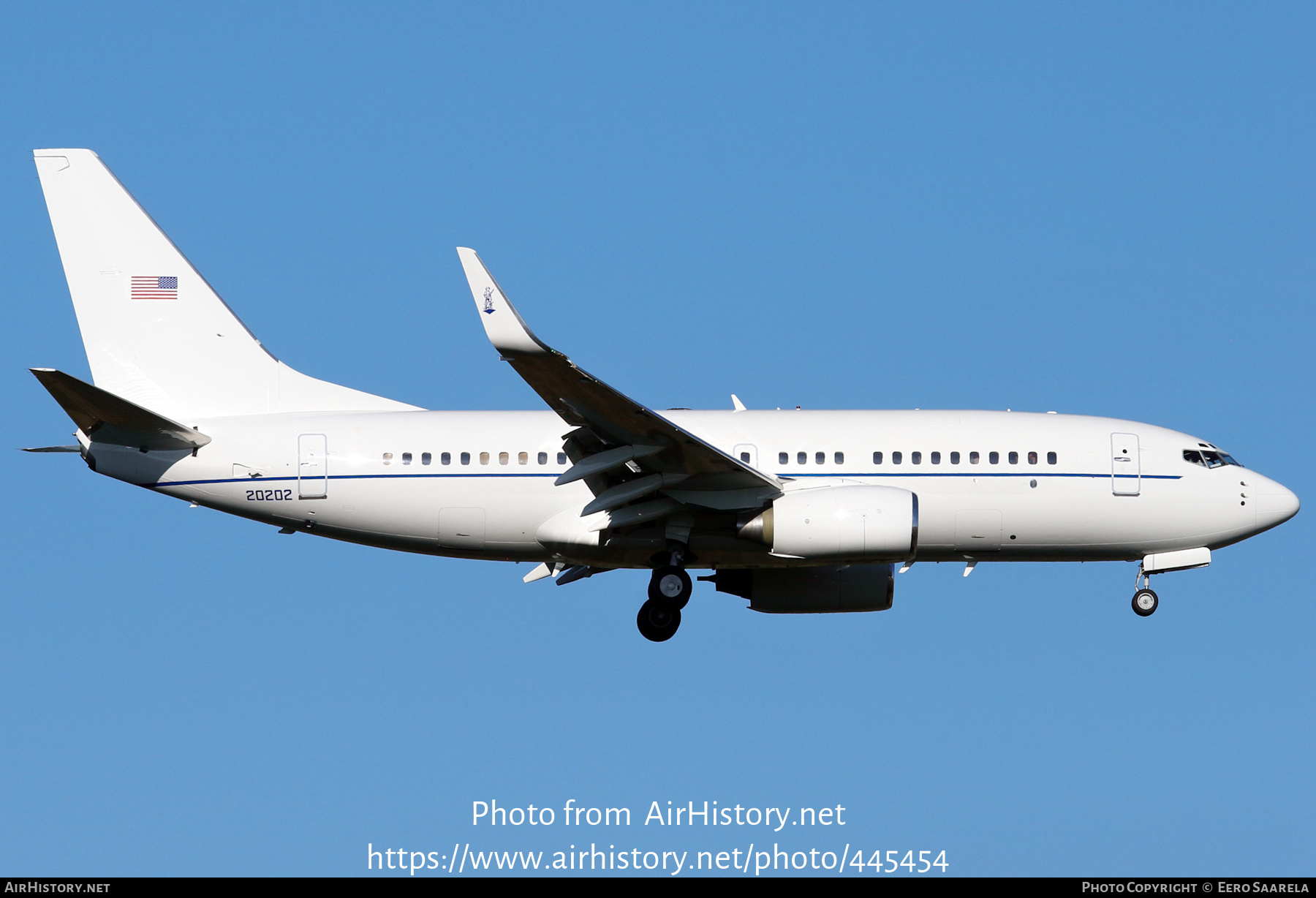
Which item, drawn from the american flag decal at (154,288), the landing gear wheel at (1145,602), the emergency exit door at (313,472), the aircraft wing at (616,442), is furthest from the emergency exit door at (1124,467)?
the american flag decal at (154,288)

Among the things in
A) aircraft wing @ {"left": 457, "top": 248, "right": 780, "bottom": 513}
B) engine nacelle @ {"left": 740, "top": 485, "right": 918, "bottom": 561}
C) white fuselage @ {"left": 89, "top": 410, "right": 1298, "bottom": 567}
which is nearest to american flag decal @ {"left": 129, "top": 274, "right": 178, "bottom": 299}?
white fuselage @ {"left": 89, "top": 410, "right": 1298, "bottom": 567}

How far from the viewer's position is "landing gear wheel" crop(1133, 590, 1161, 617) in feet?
92.4

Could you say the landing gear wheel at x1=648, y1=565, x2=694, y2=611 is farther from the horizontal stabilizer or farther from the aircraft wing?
the horizontal stabilizer

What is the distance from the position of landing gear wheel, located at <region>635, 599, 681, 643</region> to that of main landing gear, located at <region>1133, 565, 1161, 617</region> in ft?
29.6

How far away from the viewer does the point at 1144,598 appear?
28.2 meters

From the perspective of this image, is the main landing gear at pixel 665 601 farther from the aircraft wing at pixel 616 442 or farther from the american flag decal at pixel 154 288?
the american flag decal at pixel 154 288

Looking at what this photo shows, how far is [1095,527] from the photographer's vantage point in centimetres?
2719

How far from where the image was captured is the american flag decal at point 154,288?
29078mm

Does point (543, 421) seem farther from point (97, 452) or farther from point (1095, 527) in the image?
point (1095, 527)

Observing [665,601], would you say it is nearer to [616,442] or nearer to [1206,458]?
[616,442]

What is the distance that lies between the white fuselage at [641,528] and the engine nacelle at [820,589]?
1897 mm

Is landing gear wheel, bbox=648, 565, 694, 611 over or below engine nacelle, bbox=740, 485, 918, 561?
below
